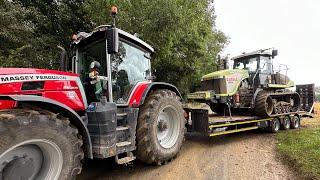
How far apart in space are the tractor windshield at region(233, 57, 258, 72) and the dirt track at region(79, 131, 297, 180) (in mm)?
4116

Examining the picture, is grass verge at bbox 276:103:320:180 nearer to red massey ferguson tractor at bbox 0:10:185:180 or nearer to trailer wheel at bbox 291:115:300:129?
red massey ferguson tractor at bbox 0:10:185:180

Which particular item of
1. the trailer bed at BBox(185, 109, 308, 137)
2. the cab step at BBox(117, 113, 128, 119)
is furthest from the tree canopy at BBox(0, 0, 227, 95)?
the cab step at BBox(117, 113, 128, 119)

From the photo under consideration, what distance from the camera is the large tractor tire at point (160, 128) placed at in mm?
6137

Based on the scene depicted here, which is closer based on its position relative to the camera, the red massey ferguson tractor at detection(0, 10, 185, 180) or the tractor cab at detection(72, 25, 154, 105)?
the red massey ferguson tractor at detection(0, 10, 185, 180)

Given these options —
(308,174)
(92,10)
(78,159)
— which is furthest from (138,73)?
(92,10)

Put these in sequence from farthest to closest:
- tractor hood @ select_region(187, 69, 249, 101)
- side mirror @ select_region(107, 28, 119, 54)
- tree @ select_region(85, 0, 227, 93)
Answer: tree @ select_region(85, 0, 227, 93) < tractor hood @ select_region(187, 69, 249, 101) < side mirror @ select_region(107, 28, 119, 54)

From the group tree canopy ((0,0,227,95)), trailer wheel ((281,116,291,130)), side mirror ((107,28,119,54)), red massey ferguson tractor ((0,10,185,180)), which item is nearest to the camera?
red massey ferguson tractor ((0,10,185,180))

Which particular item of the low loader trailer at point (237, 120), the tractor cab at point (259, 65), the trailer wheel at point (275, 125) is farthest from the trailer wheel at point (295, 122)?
the tractor cab at point (259, 65)

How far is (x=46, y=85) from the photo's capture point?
185 inches

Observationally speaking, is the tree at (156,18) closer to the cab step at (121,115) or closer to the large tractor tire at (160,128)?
the large tractor tire at (160,128)

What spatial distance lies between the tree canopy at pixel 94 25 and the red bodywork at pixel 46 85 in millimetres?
6703

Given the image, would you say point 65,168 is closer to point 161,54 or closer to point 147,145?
point 147,145

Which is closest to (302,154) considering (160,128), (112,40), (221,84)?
(160,128)

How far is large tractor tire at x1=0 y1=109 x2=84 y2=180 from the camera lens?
3.75m
